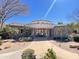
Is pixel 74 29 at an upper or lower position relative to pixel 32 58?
upper

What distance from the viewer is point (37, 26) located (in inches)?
1572

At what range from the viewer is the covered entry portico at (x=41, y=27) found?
3981 centimetres

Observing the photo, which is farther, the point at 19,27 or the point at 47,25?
the point at 19,27

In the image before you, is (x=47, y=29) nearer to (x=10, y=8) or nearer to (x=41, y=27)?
(x=41, y=27)

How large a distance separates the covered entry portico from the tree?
5.73m

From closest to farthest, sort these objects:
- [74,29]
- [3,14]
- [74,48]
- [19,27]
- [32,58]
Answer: [32,58]
[74,48]
[3,14]
[74,29]
[19,27]

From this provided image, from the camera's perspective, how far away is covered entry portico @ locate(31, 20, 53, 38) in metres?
39.8

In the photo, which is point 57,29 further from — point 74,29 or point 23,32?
point 23,32

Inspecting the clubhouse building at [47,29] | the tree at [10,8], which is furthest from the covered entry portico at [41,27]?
the tree at [10,8]

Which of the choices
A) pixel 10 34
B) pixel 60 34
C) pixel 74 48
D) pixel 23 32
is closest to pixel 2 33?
pixel 10 34

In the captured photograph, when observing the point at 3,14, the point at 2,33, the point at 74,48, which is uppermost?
the point at 3,14

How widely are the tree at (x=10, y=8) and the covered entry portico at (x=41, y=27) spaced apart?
573 centimetres

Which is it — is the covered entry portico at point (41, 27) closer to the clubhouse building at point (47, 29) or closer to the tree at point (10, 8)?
the clubhouse building at point (47, 29)

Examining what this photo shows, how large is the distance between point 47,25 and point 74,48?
17.4 m
